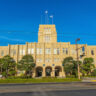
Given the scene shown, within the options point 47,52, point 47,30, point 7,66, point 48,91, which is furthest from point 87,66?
point 48,91

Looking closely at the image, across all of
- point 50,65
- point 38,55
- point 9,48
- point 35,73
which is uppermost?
point 9,48

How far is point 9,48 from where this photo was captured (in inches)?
2144

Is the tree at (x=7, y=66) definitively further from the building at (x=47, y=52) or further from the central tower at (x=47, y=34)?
the central tower at (x=47, y=34)

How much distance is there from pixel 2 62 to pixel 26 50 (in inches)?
551

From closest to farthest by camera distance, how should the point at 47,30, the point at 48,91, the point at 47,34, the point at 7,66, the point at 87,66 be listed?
the point at 48,91 < the point at 7,66 < the point at 87,66 < the point at 47,34 < the point at 47,30

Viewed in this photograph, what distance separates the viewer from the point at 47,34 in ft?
196

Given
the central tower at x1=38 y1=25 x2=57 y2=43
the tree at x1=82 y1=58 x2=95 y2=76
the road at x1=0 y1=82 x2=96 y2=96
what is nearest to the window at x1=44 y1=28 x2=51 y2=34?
the central tower at x1=38 y1=25 x2=57 y2=43

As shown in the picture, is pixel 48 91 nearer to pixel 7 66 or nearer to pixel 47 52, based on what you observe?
pixel 7 66

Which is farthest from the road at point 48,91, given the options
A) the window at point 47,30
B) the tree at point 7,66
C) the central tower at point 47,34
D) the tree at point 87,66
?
the window at point 47,30

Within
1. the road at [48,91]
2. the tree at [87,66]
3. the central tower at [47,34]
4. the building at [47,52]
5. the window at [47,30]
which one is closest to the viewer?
the road at [48,91]

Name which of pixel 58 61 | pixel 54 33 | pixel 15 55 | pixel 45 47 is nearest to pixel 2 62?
pixel 15 55

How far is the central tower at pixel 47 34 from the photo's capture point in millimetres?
59031

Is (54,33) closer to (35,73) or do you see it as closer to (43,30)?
(43,30)

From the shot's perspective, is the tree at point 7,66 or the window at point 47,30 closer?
the tree at point 7,66
